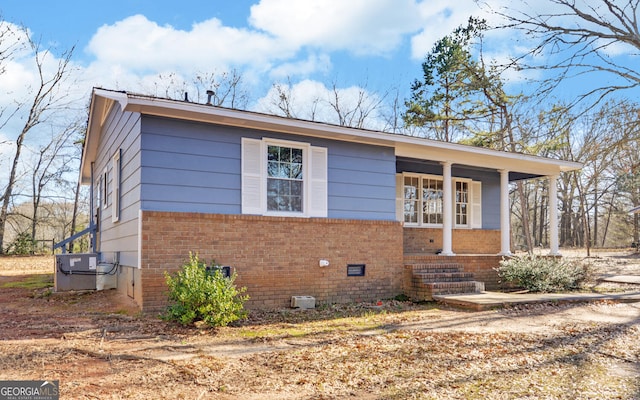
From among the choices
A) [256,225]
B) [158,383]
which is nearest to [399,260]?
[256,225]

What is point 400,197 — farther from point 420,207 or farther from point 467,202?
point 467,202

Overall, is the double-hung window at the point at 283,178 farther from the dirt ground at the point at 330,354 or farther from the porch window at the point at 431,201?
the porch window at the point at 431,201

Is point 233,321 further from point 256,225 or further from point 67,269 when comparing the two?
point 67,269

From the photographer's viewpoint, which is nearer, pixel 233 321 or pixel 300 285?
pixel 233 321

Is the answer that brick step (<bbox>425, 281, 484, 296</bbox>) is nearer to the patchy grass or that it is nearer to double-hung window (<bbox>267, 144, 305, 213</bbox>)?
double-hung window (<bbox>267, 144, 305, 213</bbox>)

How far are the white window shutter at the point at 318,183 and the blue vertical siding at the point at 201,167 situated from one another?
0.12m

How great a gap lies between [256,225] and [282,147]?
157 cm

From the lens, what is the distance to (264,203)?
8.20m

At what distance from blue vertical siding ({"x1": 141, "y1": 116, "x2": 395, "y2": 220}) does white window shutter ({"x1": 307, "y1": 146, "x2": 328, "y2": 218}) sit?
0.40 ft

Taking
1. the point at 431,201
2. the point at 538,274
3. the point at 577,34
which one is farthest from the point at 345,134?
the point at 577,34

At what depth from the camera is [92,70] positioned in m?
25.1

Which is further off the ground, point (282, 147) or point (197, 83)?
point (197, 83)

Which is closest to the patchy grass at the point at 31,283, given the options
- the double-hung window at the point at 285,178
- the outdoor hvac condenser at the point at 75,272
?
the outdoor hvac condenser at the point at 75,272

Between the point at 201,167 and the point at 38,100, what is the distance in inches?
833
